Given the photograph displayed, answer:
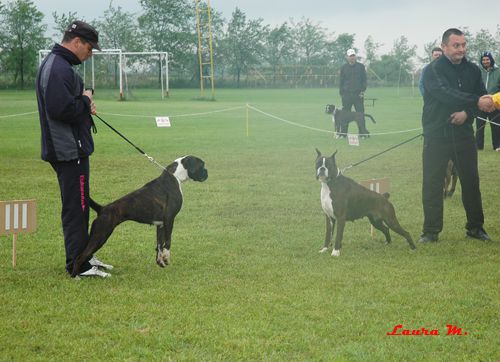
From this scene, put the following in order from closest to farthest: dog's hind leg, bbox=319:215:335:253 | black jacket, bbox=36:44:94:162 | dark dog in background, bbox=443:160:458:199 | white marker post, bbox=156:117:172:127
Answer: black jacket, bbox=36:44:94:162
dog's hind leg, bbox=319:215:335:253
dark dog in background, bbox=443:160:458:199
white marker post, bbox=156:117:172:127

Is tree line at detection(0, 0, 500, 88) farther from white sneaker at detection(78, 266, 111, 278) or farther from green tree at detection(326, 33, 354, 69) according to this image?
white sneaker at detection(78, 266, 111, 278)

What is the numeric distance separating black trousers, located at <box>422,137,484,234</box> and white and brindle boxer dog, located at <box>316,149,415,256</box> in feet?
2.05

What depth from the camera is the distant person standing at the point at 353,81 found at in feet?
62.8

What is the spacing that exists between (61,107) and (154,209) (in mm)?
1285

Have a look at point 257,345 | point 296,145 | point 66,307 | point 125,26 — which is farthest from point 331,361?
point 125,26

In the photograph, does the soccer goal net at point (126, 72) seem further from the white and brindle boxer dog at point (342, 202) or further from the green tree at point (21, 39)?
the white and brindle boxer dog at point (342, 202)

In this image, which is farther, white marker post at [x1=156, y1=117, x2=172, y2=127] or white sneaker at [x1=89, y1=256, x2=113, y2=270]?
white marker post at [x1=156, y1=117, x2=172, y2=127]

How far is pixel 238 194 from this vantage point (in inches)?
430

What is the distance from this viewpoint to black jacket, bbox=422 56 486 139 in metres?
7.72

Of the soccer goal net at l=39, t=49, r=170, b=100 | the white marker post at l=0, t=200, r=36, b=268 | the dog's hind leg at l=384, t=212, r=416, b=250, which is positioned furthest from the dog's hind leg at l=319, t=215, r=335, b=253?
the soccer goal net at l=39, t=49, r=170, b=100

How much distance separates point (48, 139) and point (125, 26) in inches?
2464

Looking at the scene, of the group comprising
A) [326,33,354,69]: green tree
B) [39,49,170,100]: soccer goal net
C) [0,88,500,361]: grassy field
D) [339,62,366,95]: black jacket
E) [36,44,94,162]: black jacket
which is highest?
[326,33,354,69]: green tree

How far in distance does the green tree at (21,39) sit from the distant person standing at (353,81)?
39.5 metres

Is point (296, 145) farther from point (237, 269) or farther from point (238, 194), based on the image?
point (237, 269)
